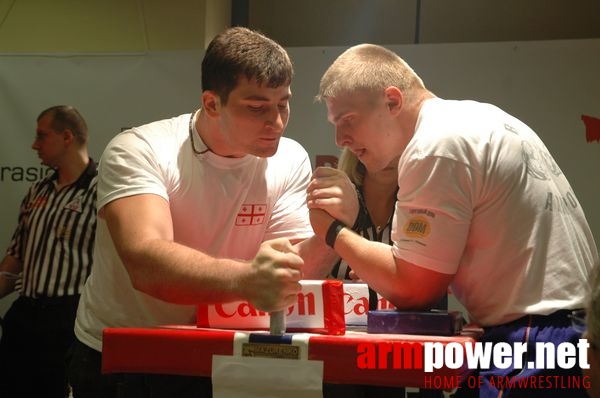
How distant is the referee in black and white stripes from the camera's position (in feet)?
13.0

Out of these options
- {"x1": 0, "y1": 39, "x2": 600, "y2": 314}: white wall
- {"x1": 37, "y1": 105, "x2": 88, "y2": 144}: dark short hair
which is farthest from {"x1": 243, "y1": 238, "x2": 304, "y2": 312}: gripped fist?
{"x1": 37, "y1": 105, "x2": 88, "y2": 144}: dark short hair

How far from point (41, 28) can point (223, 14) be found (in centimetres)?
112

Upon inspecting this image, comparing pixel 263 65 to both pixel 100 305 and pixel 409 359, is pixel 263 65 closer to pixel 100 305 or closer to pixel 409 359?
pixel 100 305

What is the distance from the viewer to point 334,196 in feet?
6.03

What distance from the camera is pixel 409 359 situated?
4.23ft

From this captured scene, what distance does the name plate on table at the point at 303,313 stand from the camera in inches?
58.4

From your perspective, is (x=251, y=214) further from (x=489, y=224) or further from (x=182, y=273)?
(x=489, y=224)

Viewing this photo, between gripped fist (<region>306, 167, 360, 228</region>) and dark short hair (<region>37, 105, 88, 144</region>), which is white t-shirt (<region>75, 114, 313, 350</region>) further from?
dark short hair (<region>37, 105, 88, 144</region>)

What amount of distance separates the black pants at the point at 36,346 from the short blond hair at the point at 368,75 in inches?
98.5

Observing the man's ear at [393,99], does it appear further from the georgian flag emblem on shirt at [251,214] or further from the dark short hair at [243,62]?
the georgian flag emblem on shirt at [251,214]

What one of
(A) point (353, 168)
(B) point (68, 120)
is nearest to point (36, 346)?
(B) point (68, 120)

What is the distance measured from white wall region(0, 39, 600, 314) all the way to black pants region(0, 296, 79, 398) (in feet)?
1.20

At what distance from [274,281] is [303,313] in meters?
0.14

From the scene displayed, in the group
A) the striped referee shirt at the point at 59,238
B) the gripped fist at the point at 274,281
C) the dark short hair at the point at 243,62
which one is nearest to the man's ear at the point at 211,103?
the dark short hair at the point at 243,62
